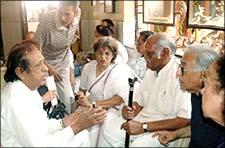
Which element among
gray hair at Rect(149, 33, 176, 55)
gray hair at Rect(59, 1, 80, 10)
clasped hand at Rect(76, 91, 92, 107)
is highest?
gray hair at Rect(59, 1, 80, 10)

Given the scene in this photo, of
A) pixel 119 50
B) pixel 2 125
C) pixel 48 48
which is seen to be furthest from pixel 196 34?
pixel 2 125

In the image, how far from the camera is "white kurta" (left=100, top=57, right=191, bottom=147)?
1.00m

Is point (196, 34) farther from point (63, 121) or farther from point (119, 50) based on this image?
point (63, 121)

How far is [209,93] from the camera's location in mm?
736

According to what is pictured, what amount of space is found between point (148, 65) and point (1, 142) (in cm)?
62

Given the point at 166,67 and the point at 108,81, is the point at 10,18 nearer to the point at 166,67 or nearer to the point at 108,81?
the point at 108,81

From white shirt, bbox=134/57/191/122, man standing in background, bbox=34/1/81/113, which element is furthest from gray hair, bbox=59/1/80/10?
white shirt, bbox=134/57/191/122

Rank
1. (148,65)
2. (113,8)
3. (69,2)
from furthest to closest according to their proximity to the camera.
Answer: (113,8) < (148,65) < (69,2)

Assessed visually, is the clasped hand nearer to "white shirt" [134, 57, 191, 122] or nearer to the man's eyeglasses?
"white shirt" [134, 57, 191, 122]

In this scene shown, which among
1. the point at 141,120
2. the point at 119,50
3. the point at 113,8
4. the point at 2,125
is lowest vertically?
the point at 141,120

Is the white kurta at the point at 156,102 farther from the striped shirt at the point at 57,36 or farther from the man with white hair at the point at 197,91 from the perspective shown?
the striped shirt at the point at 57,36

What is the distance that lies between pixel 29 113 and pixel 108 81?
577 millimetres

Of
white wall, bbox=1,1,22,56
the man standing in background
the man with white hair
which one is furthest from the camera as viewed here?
white wall, bbox=1,1,22,56

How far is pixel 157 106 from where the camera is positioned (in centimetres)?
110
